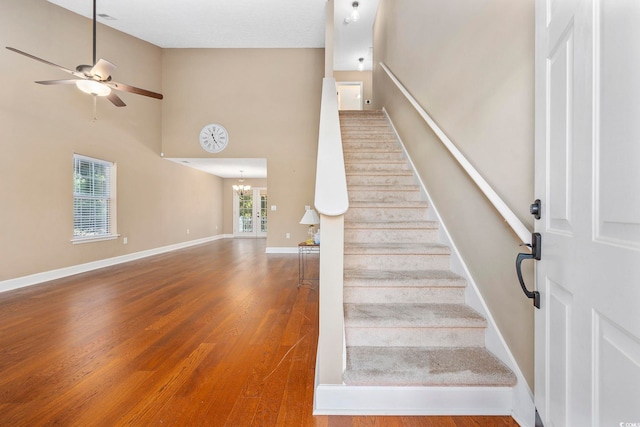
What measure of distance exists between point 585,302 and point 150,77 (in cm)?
770

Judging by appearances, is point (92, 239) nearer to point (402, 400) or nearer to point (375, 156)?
point (375, 156)

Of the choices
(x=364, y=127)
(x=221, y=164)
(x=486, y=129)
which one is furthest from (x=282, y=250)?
(x=486, y=129)

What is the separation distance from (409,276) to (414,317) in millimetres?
353

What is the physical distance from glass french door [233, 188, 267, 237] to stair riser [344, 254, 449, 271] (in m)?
8.94

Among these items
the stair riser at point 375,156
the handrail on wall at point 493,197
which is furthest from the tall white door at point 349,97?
the handrail on wall at point 493,197

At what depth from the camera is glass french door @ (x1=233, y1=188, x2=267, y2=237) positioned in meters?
10.9

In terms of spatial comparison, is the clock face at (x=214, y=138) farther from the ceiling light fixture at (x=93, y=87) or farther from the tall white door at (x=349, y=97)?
the tall white door at (x=349, y=97)

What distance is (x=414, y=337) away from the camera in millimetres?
1736

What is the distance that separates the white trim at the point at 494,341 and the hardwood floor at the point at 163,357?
0.29 feet

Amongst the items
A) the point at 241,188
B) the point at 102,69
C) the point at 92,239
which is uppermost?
the point at 102,69

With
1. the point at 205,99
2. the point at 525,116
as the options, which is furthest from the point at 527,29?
the point at 205,99

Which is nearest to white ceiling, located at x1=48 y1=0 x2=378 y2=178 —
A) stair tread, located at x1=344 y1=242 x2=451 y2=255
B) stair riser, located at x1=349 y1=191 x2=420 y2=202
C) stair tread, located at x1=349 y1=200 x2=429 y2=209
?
stair riser, located at x1=349 y1=191 x2=420 y2=202

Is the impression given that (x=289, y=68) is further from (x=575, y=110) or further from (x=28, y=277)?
(x=575, y=110)

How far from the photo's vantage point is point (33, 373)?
1.81m
